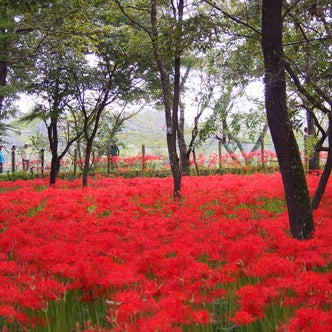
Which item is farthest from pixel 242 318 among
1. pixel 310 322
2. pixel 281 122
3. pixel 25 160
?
pixel 25 160

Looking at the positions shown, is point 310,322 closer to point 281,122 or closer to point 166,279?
point 166,279

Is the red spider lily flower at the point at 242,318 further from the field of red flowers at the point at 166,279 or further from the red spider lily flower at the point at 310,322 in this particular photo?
the red spider lily flower at the point at 310,322

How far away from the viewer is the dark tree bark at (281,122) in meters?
4.16

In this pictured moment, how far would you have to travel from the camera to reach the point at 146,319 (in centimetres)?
204

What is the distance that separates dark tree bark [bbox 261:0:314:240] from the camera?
4.16 meters

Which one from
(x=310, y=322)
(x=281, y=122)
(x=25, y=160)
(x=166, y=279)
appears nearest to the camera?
(x=310, y=322)

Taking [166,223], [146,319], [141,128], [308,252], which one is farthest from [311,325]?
[141,128]

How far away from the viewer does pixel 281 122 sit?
4.20 metres

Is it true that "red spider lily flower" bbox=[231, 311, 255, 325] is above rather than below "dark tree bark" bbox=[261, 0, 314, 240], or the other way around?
below

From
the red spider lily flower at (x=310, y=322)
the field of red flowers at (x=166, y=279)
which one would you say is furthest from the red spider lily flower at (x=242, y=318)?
the red spider lily flower at (x=310, y=322)

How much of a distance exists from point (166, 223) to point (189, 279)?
2.29 m

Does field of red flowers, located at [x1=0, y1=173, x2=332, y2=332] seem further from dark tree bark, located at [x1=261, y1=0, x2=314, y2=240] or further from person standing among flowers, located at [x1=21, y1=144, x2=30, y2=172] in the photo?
person standing among flowers, located at [x1=21, y1=144, x2=30, y2=172]

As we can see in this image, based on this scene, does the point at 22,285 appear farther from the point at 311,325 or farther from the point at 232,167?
the point at 232,167

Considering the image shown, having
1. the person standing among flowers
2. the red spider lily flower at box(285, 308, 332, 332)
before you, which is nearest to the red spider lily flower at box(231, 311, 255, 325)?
the red spider lily flower at box(285, 308, 332, 332)
